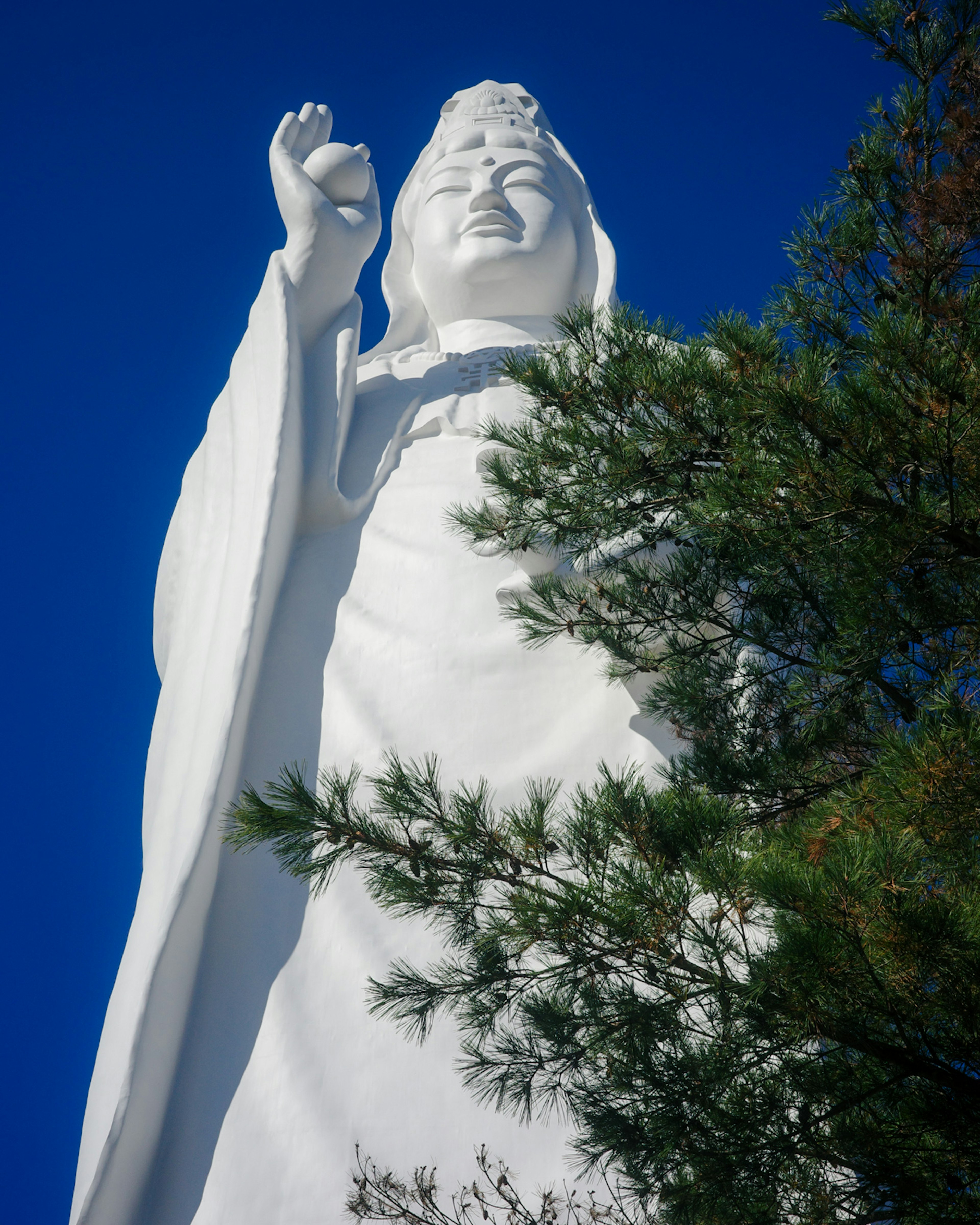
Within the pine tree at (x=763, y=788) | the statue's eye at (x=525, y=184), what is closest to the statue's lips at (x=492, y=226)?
the statue's eye at (x=525, y=184)

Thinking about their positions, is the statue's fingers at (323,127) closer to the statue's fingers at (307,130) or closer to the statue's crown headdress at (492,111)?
the statue's fingers at (307,130)

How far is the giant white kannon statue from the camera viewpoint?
3105 millimetres

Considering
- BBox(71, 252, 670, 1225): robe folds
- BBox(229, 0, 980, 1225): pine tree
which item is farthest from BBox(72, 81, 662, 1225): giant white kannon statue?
BBox(229, 0, 980, 1225): pine tree

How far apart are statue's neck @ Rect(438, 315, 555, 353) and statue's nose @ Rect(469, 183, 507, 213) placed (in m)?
0.46

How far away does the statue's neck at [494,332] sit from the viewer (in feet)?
16.9

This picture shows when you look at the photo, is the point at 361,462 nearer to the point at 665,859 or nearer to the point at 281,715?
the point at 281,715

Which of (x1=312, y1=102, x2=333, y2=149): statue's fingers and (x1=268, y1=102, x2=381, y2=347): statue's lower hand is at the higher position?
(x1=312, y1=102, x2=333, y2=149): statue's fingers

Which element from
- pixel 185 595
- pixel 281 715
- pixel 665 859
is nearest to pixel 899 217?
pixel 665 859

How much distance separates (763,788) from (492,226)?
11.3 feet

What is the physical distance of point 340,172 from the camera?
4.77 meters

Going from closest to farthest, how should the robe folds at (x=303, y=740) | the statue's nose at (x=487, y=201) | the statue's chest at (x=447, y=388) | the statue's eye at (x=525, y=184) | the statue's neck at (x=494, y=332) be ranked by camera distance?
the robe folds at (x=303, y=740)
the statue's chest at (x=447, y=388)
the statue's neck at (x=494, y=332)
the statue's nose at (x=487, y=201)
the statue's eye at (x=525, y=184)

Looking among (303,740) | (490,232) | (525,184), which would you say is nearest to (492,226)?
(490,232)

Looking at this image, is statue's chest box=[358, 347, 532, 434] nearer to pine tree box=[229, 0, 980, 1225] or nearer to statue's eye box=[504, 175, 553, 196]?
statue's eye box=[504, 175, 553, 196]

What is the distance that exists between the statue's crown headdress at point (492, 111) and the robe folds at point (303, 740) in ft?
5.16
